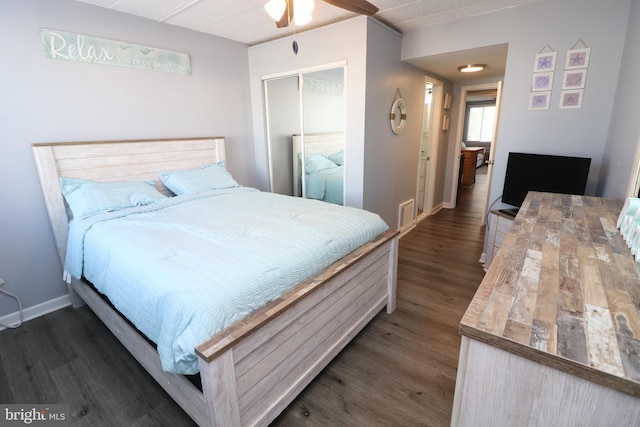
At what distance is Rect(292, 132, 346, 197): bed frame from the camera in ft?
11.4

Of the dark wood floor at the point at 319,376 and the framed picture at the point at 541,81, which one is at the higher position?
the framed picture at the point at 541,81

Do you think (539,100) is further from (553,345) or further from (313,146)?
(553,345)

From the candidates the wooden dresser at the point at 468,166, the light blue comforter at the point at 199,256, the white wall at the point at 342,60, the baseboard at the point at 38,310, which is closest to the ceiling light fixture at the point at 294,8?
the light blue comforter at the point at 199,256

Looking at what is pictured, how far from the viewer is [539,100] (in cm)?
277

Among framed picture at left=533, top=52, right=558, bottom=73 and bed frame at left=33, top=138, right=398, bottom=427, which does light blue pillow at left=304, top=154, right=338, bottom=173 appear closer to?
bed frame at left=33, top=138, right=398, bottom=427

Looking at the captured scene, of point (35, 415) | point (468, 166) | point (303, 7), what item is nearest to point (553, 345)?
point (303, 7)

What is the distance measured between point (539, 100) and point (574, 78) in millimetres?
274

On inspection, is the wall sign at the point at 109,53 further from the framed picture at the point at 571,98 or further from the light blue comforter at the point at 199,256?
the framed picture at the point at 571,98

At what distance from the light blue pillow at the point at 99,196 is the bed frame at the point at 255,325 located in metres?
0.11

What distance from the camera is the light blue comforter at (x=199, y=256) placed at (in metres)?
1.27

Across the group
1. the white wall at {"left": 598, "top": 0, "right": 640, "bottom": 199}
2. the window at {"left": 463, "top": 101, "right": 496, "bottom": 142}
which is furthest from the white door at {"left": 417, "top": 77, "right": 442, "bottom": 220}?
the window at {"left": 463, "top": 101, "right": 496, "bottom": 142}

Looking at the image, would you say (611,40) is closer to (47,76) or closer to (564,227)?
(564,227)

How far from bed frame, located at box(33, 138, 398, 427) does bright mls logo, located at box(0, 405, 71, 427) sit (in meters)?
0.41

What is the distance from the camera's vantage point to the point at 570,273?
1.03 meters
